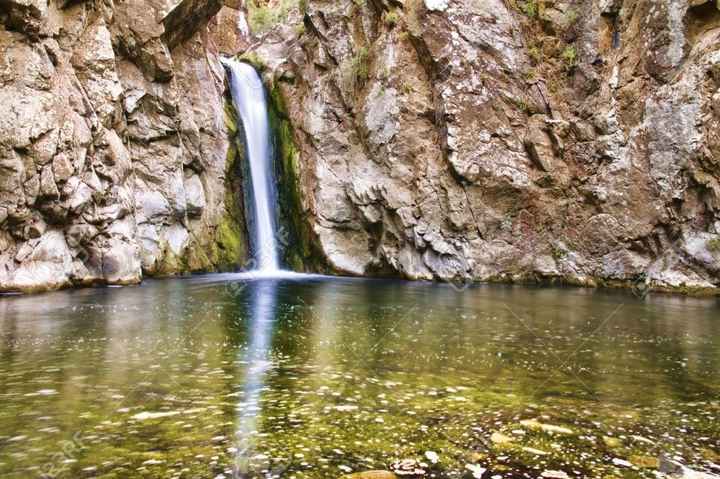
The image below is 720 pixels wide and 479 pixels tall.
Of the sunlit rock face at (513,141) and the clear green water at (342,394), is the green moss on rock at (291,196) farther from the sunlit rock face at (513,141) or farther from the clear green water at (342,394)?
the clear green water at (342,394)

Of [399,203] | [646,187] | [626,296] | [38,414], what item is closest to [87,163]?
[399,203]

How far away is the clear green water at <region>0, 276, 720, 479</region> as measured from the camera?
4301 millimetres

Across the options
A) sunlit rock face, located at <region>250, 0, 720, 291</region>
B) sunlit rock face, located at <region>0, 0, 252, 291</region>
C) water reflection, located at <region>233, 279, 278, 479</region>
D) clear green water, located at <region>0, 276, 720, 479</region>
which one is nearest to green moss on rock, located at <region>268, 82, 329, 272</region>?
sunlit rock face, located at <region>250, 0, 720, 291</region>

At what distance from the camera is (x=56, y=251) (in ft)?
62.4

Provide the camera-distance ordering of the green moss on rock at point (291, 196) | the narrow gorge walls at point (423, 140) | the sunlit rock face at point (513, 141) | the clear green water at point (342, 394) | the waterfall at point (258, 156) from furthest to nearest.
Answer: the green moss on rock at point (291, 196), the waterfall at point (258, 156), the sunlit rock face at point (513, 141), the narrow gorge walls at point (423, 140), the clear green water at point (342, 394)

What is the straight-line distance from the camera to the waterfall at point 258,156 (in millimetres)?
32094

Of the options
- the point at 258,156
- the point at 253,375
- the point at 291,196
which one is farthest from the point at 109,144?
the point at 253,375

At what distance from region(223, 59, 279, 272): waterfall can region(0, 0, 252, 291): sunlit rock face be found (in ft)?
4.60

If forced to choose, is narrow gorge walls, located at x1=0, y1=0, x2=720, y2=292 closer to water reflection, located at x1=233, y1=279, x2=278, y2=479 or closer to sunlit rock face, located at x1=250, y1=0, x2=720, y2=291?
sunlit rock face, located at x1=250, y1=0, x2=720, y2=291

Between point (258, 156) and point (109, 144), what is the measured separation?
38.2 feet

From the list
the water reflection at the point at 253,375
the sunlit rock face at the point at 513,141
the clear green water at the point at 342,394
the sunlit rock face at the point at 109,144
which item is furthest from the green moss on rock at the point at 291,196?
the clear green water at the point at 342,394

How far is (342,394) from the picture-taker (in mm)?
6281

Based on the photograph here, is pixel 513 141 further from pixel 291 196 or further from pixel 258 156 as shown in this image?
pixel 258 156

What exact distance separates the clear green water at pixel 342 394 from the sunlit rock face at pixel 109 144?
260 inches
